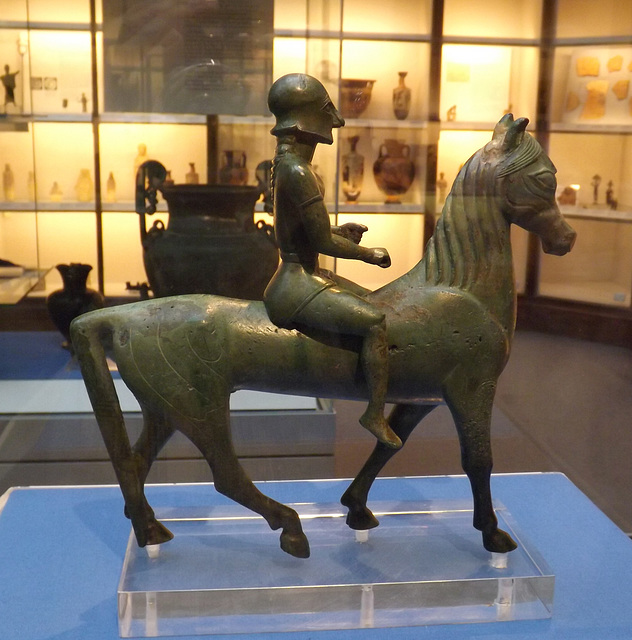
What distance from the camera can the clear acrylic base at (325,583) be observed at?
1814mm

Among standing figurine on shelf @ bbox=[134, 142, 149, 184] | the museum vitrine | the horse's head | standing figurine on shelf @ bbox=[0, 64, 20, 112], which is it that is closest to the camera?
the horse's head

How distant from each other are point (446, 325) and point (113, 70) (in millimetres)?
1773

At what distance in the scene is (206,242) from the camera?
275 centimetres

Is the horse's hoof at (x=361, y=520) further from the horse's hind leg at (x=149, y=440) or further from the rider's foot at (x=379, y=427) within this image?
the horse's hind leg at (x=149, y=440)

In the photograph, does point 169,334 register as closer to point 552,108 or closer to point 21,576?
point 21,576

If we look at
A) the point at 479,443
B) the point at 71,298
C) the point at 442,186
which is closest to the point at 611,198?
the point at 442,186

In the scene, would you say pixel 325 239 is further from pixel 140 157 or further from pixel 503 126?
pixel 140 157

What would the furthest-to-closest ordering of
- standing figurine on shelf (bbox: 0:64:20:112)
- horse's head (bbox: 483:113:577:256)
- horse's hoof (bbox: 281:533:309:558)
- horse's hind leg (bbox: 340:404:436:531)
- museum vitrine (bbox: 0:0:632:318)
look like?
1. standing figurine on shelf (bbox: 0:64:20:112)
2. museum vitrine (bbox: 0:0:632:318)
3. horse's hind leg (bbox: 340:404:436:531)
4. horse's hoof (bbox: 281:533:309:558)
5. horse's head (bbox: 483:113:577:256)

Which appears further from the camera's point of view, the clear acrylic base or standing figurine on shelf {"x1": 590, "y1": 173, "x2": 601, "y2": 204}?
standing figurine on shelf {"x1": 590, "y1": 173, "x2": 601, "y2": 204}

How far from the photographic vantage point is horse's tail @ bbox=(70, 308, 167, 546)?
71.2 inches

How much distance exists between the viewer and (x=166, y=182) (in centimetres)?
291

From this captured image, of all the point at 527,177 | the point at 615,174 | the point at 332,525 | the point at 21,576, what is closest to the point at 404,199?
the point at 615,174

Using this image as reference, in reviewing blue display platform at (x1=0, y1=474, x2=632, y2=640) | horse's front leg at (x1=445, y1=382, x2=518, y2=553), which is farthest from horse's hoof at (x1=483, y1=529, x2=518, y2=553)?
blue display platform at (x1=0, y1=474, x2=632, y2=640)

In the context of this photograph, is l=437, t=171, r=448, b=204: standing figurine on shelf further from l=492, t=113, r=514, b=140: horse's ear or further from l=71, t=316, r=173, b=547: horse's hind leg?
l=71, t=316, r=173, b=547: horse's hind leg
